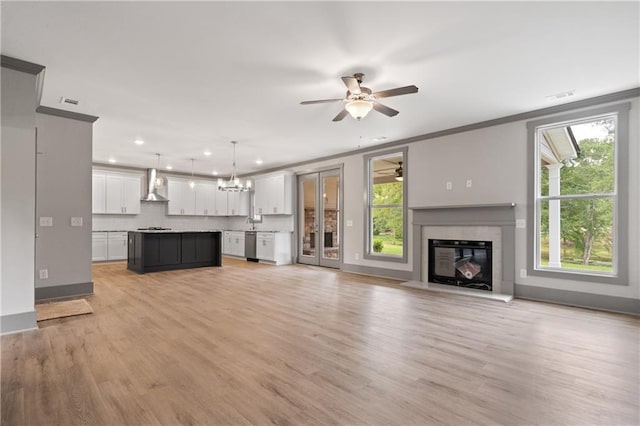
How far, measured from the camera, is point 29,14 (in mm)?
2516

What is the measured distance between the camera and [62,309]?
13.1 feet

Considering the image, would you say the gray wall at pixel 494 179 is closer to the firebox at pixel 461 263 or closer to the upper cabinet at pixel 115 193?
the firebox at pixel 461 263

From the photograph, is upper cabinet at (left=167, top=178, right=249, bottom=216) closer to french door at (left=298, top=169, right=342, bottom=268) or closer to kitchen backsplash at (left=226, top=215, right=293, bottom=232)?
kitchen backsplash at (left=226, top=215, right=293, bottom=232)

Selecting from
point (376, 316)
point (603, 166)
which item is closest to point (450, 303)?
point (376, 316)

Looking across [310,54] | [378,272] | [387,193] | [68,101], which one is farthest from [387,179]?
[68,101]

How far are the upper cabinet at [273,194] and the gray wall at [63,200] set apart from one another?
15.2ft

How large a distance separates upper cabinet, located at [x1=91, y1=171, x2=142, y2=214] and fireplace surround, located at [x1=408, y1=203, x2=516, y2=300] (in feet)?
25.4

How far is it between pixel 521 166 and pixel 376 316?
3.16 metres

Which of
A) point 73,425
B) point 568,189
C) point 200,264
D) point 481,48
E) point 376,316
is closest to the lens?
point 73,425

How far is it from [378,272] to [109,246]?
277 inches

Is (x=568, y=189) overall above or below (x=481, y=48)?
below

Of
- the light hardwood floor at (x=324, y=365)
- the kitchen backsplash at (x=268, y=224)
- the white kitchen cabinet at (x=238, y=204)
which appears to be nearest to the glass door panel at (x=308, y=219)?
the kitchen backsplash at (x=268, y=224)

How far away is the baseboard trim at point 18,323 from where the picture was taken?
10.3 ft

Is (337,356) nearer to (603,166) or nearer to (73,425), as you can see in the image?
(73,425)
